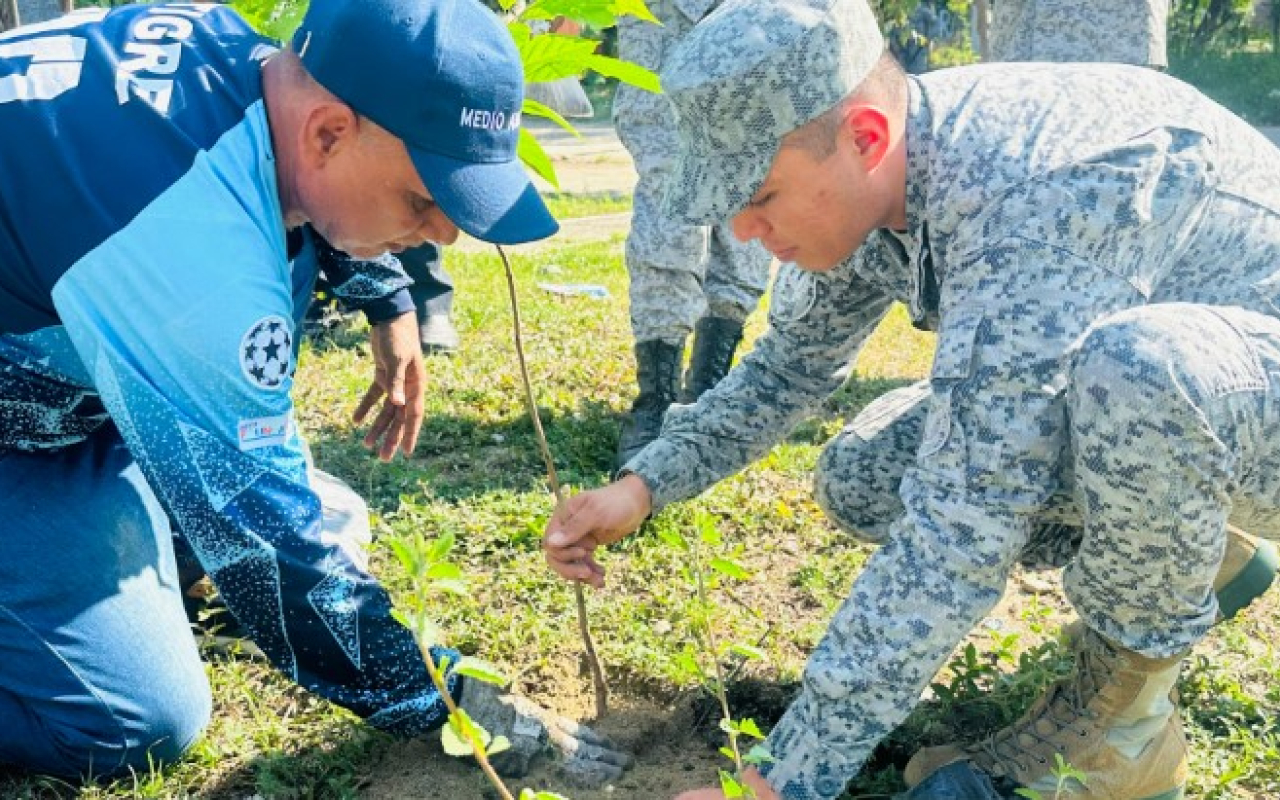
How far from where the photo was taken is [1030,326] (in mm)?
1872

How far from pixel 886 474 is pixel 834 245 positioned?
0.62m

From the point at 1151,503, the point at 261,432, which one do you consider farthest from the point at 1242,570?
the point at 261,432

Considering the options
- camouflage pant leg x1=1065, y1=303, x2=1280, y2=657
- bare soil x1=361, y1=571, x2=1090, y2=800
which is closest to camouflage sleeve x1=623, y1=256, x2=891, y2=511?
bare soil x1=361, y1=571, x2=1090, y2=800

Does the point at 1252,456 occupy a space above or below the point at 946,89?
below

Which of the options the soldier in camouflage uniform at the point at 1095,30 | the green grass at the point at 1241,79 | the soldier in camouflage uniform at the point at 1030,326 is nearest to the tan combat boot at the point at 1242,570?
the soldier in camouflage uniform at the point at 1030,326

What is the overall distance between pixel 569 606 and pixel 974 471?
1226 millimetres

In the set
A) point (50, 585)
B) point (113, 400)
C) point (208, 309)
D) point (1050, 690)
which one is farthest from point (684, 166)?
point (50, 585)

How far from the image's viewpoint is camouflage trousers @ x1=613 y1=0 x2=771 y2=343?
3.88 metres

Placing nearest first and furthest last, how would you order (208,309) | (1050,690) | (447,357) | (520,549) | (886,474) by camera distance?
1. (208,309)
2. (1050,690)
3. (886,474)
4. (520,549)
5. (447,357)

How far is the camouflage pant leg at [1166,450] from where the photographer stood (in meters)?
1.91

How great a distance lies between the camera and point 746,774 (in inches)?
73.6

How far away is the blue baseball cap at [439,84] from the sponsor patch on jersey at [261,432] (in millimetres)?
376

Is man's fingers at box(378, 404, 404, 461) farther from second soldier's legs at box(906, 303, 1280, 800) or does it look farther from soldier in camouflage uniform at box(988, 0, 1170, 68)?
soldier in camouflage uniform at box(988, 0, 1170, 68)

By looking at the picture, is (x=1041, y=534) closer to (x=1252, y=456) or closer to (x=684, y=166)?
(x=1252, y=456)
